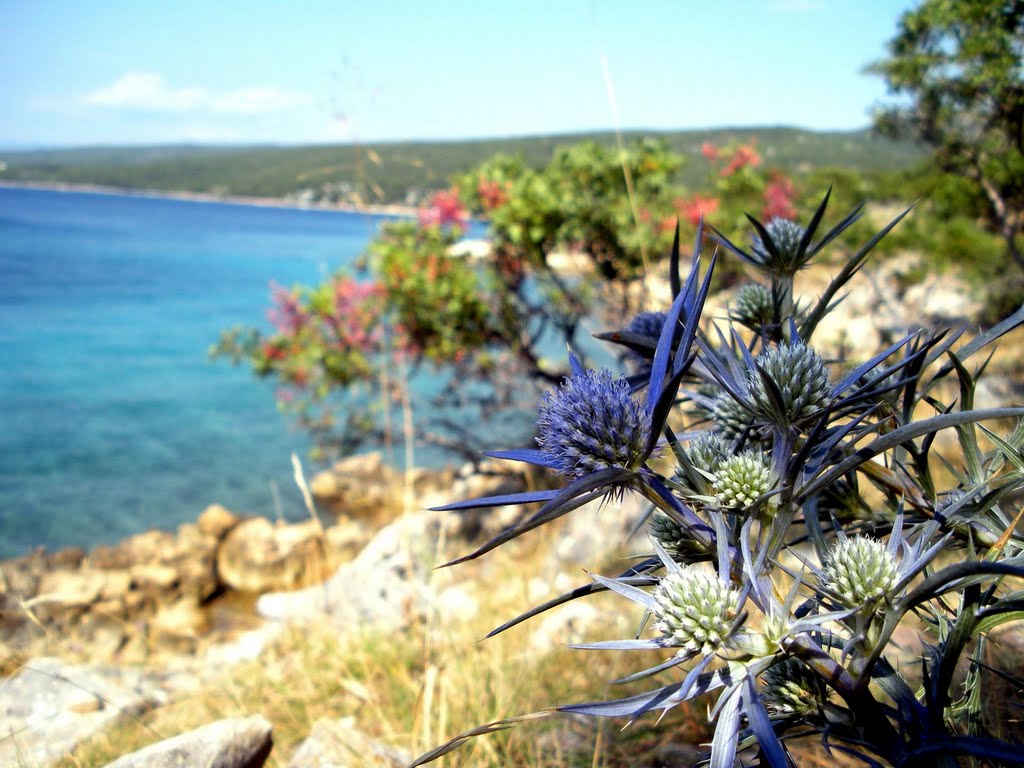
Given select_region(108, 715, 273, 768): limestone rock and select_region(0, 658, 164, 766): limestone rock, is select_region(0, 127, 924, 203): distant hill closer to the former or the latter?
select_region(108, 715, 273, 768): limestone rock

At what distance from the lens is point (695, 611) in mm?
700

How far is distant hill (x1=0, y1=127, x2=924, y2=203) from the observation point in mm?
3511

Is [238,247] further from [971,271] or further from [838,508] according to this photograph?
[838,508]

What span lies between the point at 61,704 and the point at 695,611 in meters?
3.86

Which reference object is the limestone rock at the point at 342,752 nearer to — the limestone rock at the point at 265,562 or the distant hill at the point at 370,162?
the distant hill at the point at 370,162

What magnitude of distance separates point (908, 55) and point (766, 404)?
6506mm

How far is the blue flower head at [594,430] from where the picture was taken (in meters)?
0.71

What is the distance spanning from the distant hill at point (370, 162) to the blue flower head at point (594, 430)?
2285 millimetres

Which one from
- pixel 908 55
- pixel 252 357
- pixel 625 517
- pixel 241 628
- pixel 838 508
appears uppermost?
pixel 908 55

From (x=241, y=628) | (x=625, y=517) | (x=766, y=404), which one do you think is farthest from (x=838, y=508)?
(x=241, y=628)

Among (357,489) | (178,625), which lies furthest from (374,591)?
(357,489)

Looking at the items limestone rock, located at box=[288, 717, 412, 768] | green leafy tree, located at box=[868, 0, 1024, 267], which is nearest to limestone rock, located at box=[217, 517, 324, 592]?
limestone rock, located at box=[288, 717, 412, 768]

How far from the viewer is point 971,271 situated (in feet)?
40.0

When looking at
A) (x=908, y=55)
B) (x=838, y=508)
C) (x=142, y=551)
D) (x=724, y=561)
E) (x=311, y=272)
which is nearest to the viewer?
(x=724, y=561)
